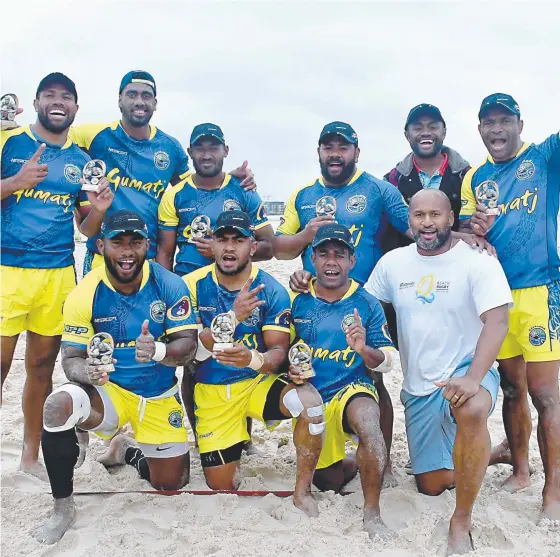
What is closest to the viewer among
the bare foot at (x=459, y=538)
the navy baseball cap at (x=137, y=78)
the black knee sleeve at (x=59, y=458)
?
the bare foot at (x=459, y=538)

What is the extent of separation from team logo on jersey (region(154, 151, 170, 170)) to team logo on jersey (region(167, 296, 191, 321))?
1750 mm

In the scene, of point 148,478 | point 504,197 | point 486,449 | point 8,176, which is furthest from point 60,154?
point 486,449

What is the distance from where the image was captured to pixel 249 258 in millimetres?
5262

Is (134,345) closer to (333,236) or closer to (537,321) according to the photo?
(333,236)

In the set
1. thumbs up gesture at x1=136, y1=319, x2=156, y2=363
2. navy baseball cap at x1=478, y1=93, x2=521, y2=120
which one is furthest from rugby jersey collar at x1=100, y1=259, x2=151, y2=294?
navy baseball cap at x1=478, y1=93, x2=521, y2=120

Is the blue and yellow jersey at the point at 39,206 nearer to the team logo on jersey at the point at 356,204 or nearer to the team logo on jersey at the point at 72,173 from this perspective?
the team logo on jersey at the point at 72,173

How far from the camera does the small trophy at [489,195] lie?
502cm

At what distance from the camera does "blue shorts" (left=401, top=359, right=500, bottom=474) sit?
15.9 feet

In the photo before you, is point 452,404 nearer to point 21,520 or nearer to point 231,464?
point 231,464

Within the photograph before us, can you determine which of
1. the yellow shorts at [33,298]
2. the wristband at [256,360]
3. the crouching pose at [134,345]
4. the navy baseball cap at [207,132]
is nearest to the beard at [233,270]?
the crouching pose at [134,345]

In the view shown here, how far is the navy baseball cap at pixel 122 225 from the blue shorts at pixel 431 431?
2.69 metres

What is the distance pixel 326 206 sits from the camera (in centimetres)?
543

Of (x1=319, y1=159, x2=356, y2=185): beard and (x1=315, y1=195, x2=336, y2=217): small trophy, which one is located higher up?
(x1=319, y1=159, x2=356, y2=185): beard

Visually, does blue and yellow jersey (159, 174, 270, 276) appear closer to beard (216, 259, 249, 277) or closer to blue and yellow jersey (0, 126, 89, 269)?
beard (216, 259, 249, 277)
